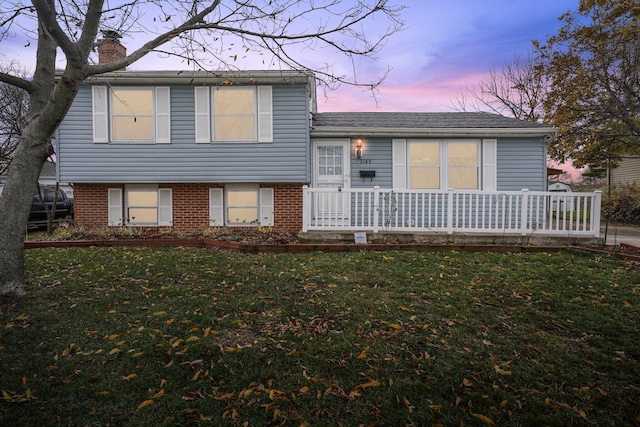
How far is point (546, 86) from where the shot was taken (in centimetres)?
2014

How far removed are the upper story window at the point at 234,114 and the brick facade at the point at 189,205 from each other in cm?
137

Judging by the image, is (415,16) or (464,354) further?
(415,16)

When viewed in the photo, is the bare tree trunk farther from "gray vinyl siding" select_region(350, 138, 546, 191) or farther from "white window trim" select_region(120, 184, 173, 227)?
"gray vinyl siding" select_region(350, 138, 546, 191)

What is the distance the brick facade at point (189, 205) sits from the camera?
989 cm

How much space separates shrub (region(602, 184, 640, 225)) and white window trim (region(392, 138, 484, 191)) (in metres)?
7.69

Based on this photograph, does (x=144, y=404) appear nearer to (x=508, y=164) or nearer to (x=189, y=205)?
(x=189, y=205)

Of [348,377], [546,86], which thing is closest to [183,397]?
[348,377]

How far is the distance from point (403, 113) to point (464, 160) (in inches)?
110

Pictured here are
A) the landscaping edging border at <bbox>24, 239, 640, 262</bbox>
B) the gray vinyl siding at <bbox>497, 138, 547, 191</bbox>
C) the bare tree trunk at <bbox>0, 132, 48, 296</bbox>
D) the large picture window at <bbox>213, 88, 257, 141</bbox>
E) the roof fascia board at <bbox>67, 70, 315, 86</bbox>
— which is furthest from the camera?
the gray vinyl siding at <bbox>497, 138, 547, 191</bbox>

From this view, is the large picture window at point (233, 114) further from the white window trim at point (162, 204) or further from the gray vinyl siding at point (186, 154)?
the white window trim at point (162, 204)

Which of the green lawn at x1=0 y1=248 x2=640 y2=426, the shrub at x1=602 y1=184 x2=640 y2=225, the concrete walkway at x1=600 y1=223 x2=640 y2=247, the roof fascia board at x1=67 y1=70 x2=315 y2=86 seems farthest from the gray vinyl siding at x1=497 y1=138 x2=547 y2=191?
the shrub at x1=602 y1=184 x2=640 y2=225

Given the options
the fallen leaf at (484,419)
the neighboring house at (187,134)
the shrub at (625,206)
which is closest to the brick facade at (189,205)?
the neighboring house at (187,134)

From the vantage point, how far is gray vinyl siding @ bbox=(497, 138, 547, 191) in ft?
33.8

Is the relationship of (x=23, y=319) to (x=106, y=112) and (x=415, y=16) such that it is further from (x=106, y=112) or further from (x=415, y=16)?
(x=106, y=112)
